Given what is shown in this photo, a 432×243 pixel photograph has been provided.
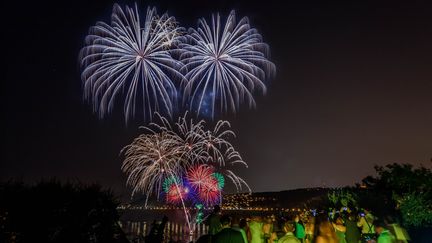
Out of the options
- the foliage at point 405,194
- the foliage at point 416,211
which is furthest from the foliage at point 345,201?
the foliage at point 416,211

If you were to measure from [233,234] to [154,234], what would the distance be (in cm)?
520

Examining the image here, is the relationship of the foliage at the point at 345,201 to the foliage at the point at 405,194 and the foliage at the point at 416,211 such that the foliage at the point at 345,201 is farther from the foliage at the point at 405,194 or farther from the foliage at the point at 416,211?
the foliage at the point at 416,211

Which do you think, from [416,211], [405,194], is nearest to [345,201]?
[405,194]

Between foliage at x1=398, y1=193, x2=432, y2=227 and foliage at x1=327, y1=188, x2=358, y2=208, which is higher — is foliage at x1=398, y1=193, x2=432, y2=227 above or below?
below

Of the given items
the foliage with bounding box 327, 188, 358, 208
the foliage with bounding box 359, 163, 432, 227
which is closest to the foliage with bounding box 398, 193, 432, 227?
the foliage with bounding box 359, 163, 432, 227

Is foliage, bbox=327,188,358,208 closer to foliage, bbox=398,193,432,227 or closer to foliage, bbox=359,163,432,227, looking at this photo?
foliage, bbox=359,163,432,227

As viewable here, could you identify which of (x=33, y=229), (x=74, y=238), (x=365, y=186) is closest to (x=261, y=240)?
(x=74, y=238)

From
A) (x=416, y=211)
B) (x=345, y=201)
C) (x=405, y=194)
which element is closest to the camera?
(x=416, y=211)

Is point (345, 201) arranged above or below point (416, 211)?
above

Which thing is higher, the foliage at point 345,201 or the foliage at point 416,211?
the foliage at point 345,201

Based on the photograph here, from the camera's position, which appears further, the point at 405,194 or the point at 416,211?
the point at 405,194

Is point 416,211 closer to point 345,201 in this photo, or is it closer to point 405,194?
point 405,194

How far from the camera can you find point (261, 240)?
44.8 ft

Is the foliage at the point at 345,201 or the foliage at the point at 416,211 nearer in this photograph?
the foliage at the point at 416,211
